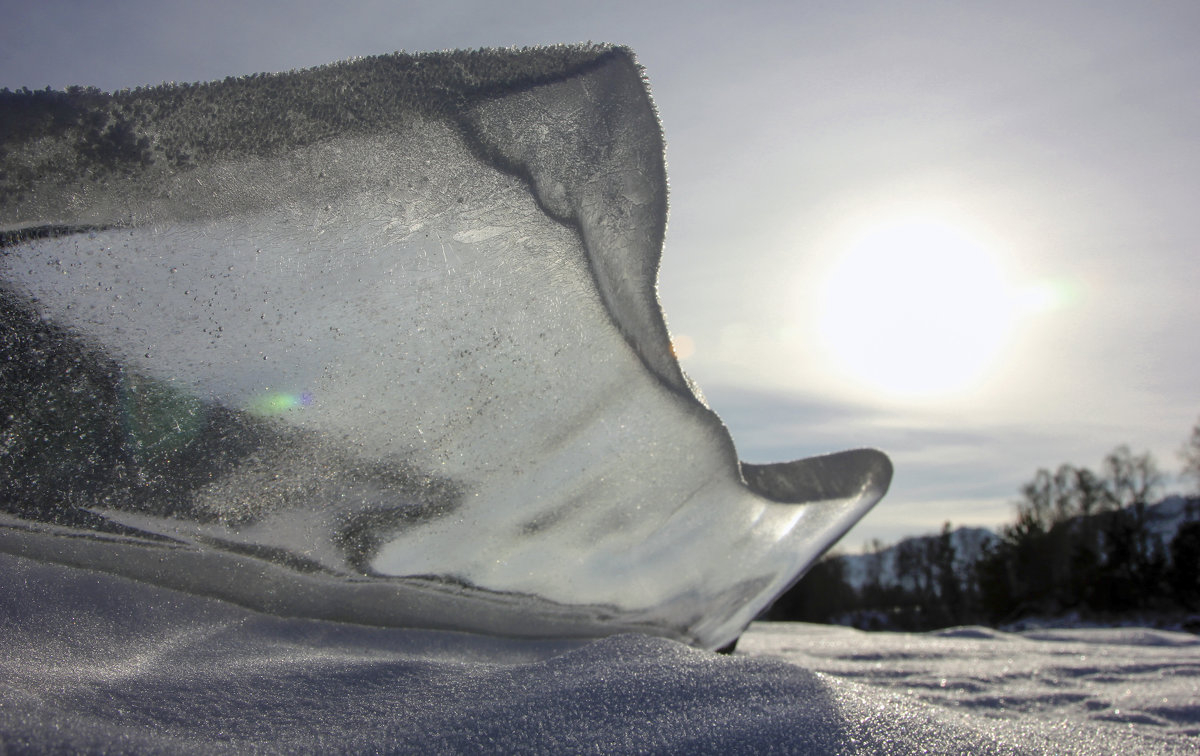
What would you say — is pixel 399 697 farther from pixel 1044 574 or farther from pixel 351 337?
pixel 1044 574

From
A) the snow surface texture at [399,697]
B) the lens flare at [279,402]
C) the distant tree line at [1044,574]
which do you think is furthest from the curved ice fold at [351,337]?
the distant tree line at [1044,574]

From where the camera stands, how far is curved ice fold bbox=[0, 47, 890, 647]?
1079mm

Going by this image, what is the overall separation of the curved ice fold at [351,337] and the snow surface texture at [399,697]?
12 cm

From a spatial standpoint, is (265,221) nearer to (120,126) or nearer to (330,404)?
(120,126)

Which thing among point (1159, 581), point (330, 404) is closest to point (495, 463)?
point (330, 404)

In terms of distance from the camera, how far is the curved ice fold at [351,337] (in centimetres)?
108

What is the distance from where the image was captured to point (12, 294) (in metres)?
1.10

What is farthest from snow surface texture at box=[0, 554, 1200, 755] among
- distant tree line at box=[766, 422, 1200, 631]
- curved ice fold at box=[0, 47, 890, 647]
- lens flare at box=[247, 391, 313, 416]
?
distant tree line at box=[766, 422, 1200, 631]

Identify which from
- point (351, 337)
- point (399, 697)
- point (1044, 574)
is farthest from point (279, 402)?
point (1044, 574)

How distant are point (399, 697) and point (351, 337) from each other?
603mm

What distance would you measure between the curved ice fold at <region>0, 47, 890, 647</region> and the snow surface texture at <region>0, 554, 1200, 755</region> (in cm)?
12

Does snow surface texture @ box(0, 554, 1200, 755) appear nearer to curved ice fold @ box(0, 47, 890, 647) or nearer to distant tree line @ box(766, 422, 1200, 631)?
curved ice fold @ box(0, 47, 890, 647)

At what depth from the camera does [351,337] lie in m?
1.23

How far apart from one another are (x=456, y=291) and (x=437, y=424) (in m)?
0.27
